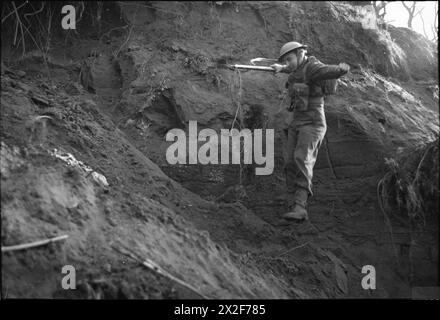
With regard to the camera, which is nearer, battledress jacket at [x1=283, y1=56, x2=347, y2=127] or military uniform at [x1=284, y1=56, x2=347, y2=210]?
military uniform at [x1=284, y1=56, x2=347, y2=210]

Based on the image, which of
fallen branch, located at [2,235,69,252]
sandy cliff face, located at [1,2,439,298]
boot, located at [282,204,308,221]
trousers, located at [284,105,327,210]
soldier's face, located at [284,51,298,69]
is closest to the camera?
fallen branch, located at [2,235,69,252]

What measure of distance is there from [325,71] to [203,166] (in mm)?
2148

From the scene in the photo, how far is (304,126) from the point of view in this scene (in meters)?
7.00

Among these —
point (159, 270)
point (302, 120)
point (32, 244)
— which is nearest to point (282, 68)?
point (302, 120)

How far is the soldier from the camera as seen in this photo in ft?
22.4

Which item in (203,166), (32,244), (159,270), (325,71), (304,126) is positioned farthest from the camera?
(203,166)

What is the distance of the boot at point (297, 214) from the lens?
672cm

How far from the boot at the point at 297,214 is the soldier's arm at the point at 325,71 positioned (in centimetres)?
168

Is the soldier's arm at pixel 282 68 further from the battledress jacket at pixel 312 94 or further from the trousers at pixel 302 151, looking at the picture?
the trousers at pixel 302 151

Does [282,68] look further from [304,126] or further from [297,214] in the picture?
[297,214]

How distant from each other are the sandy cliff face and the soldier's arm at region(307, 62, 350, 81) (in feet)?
2.63

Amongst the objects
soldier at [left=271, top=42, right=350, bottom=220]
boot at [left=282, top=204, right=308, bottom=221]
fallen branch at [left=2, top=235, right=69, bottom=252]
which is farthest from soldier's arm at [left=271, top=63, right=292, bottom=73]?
fallen branch at [left=2, top=235, right=69, bottom=252]

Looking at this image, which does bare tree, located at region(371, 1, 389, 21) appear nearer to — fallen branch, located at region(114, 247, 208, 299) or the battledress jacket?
the battledress jacket

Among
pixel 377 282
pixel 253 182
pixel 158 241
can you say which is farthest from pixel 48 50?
pixel 377 282
